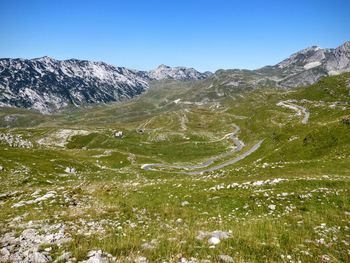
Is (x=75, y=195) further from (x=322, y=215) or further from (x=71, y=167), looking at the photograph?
(x=71, y=167)

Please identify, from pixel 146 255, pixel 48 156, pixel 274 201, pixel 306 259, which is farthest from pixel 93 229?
pixel 48 156

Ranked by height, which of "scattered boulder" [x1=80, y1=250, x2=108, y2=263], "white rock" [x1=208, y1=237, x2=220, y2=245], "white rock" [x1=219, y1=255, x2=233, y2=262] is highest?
"scattered boulder" [x1=80, y1=250, x2=108, y2=263]

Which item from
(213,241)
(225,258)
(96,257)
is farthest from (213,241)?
(96,257)

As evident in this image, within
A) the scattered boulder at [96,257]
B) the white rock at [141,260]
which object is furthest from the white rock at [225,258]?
the scattered boulder at [96,257]

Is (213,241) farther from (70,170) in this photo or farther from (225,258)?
(70,170)

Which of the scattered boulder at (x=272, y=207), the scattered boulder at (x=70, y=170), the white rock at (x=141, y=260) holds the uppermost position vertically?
the white rock at (x=141, y=260)

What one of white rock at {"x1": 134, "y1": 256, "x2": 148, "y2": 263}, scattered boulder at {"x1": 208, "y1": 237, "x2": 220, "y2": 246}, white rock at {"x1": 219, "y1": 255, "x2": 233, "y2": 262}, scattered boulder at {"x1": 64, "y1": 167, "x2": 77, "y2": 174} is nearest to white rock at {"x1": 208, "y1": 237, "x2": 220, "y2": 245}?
→ scattered boulder at {"x1": 208, "y1": 237, "x2": 220, "y2": 246}

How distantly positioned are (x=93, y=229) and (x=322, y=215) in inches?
534

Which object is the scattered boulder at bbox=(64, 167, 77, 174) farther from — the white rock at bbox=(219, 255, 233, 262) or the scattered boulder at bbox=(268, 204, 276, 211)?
the white rock at bbox=(219, 255, 233, 262)

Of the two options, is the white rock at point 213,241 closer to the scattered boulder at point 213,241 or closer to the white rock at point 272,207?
the scattered boulder at point 213,241

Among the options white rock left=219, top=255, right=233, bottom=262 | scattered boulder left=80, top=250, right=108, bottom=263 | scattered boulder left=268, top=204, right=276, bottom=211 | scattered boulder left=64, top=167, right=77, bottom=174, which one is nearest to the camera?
scattered boulder left=80, top=250, right=108, bottom=263

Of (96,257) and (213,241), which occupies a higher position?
(96,257)

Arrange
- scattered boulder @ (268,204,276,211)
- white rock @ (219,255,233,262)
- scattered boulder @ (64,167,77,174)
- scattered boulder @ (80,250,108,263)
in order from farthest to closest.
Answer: scattered boulder @ (64,167,77,174) < scattered boulder @ (268,204,276,211) < white rock @ (219,255,233,262) < scattered boulder @ (80,250,108,263)

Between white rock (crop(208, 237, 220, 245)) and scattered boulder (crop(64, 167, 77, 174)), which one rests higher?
white rock (crop(208, 237, 220, 245))
